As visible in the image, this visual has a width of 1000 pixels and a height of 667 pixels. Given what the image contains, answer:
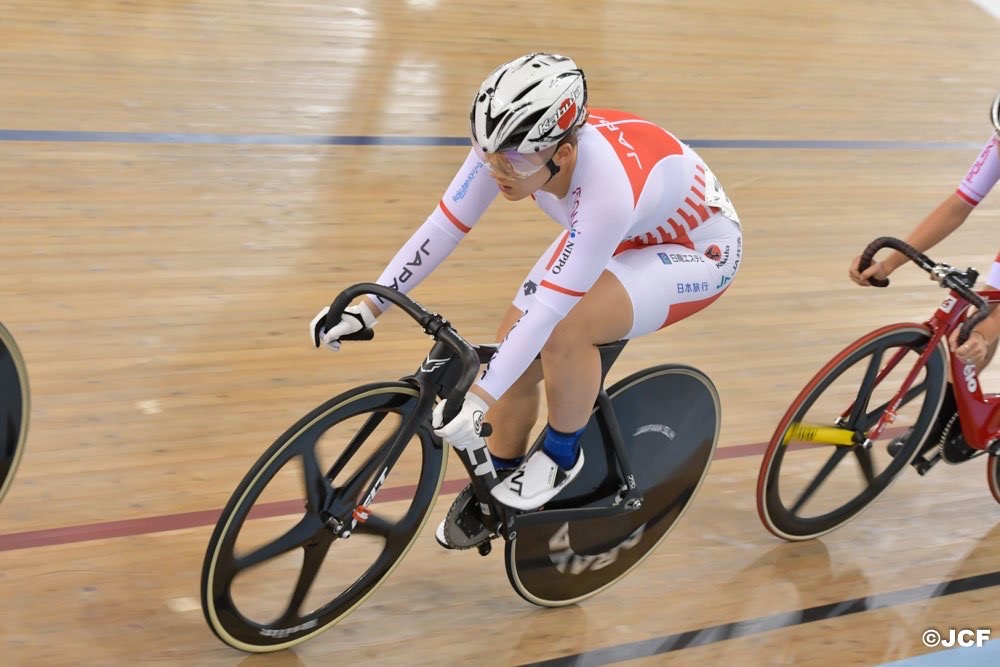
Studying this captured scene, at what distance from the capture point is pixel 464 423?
Answer: 1959 mm

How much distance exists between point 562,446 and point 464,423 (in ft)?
1.39

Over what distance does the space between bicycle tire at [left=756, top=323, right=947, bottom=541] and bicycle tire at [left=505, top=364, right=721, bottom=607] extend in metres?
0.21

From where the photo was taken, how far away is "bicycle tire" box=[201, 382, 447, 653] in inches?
78.6

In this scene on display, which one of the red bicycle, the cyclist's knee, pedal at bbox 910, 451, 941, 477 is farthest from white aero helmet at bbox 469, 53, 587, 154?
pedal at bbox 910, 451, 941, 477

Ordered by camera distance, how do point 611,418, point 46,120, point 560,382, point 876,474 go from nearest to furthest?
1. point 560,382
2. point 611,418
3. point 876,474
4. point 46,120

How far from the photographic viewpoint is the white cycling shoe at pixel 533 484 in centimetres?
229

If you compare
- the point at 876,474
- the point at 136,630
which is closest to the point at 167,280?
the point at 136,630

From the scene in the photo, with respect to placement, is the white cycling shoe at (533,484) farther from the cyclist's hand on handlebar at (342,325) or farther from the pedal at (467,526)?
the cyclist's hand on handlebar at (342,325)

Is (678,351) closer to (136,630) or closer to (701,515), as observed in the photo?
(701,515)

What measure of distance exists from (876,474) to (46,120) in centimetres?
331

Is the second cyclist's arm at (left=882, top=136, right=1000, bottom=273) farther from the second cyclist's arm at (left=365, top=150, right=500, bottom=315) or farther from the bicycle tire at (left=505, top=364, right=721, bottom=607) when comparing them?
the second cyclist's arm at (left=365, top=150, right=500, bottom=315)

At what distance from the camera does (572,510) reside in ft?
8.04

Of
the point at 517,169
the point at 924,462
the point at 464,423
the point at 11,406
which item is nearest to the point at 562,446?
the point at 464,423

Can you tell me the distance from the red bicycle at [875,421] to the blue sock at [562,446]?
0.64m
